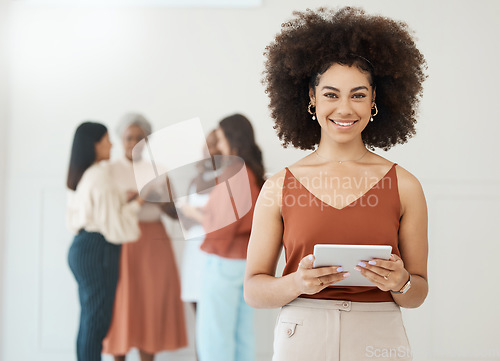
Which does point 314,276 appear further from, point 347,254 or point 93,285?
point 93,285

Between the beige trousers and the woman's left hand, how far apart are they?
4.2 inches

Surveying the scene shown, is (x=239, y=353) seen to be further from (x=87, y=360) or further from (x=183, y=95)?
(x=183, y=95)

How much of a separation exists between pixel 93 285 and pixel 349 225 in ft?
5.95

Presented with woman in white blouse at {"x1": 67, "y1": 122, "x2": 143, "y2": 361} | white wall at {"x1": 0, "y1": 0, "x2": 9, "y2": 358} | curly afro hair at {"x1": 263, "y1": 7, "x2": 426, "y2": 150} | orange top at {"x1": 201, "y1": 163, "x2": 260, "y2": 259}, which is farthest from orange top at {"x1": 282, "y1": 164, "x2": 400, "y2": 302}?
white wall at {"x1": 0, "y1": 0, "x2": 9, "y2": 358}

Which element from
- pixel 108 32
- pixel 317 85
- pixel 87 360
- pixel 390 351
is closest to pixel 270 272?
pixel 390 351

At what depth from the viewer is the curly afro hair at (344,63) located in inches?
56.1

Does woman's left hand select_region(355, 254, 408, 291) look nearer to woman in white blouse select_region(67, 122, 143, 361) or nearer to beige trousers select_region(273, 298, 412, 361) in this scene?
beige trousers select_region(273, 298, 412, 361)

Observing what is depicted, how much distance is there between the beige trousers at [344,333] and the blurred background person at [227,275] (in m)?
1.37

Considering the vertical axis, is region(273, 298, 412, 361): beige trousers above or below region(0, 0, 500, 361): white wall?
below

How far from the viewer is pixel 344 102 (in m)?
1.35

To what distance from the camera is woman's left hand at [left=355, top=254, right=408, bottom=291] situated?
1.17 metres

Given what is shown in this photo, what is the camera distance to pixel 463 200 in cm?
295
